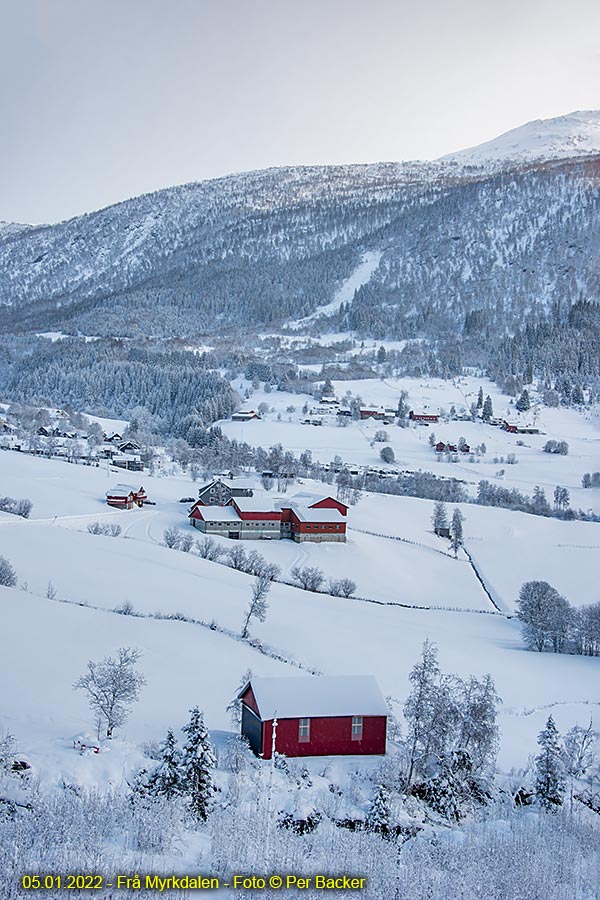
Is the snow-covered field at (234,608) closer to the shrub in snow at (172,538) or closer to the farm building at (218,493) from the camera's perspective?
the shrub in snow at (172,538)

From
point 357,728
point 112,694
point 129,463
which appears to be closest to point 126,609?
point 112,694

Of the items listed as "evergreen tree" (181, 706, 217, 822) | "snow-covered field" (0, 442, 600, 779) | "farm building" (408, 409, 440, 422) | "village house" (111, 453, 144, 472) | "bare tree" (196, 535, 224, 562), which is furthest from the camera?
"farm building" (408, 409, 440, 422)

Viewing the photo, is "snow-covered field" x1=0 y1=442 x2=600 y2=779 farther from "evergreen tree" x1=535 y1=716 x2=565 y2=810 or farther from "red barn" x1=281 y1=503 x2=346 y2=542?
"evergreen tree" x1=535 y1=716 x2=565 y2=810

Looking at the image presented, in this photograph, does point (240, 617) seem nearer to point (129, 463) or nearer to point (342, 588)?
point (342, 588)

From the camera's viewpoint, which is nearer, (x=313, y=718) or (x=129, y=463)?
(x=313, y=718)

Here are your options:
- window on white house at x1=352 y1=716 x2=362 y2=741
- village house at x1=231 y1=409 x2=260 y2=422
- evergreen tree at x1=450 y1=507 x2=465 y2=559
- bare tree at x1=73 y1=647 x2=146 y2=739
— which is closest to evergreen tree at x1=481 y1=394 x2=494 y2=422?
village house at x1=231 y1=409 x2=260 y2=422

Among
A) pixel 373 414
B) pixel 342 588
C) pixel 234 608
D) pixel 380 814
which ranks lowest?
pixel 342 588

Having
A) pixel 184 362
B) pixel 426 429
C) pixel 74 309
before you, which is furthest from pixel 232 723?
pixel 74 309
